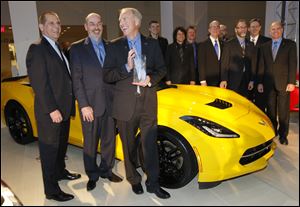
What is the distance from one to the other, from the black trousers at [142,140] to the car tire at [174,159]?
0.53 ft

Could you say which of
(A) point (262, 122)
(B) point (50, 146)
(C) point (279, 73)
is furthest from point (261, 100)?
(B) point (50, 146)

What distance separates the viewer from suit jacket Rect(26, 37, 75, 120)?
2416mm

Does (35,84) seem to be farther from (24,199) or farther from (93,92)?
(24,199)

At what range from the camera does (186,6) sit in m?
9.60

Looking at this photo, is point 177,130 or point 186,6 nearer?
point 177,130

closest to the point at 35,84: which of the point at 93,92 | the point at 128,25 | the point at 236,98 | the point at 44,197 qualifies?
the point at 93,92

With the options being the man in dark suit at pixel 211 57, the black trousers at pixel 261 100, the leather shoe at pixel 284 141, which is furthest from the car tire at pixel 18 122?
the leather shoe at pixel 284 141

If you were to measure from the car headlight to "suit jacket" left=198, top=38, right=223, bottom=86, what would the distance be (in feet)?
6.75

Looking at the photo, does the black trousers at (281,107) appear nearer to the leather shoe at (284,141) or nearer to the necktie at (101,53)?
the leather shoe at (284,141)

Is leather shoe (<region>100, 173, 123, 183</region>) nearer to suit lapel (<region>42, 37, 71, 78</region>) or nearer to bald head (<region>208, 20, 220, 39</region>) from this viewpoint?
suit lapel (<region>42, 37, 71, 78</region>)

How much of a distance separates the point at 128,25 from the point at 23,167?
234 cm

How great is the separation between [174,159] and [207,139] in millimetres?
436

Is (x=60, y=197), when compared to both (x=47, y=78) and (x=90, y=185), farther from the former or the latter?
(x=47, y=78)

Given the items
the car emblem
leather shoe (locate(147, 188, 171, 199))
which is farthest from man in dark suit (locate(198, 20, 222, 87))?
leather shoe (locate(147, 188, 171, 199))
